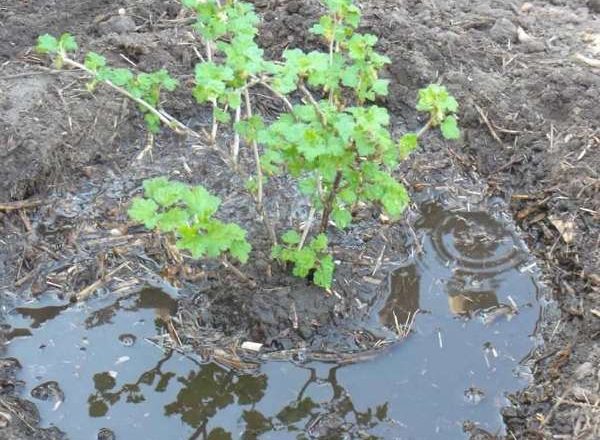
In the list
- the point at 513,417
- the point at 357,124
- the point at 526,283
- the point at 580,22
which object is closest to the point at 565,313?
the point at 526,283

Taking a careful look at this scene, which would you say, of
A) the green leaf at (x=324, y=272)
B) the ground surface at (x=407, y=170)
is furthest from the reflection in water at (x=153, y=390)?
the green leaf at (x=324, y=272)

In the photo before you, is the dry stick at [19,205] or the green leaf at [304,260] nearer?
the green leaf at [304,260]

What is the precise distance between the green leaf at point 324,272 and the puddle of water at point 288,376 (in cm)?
34

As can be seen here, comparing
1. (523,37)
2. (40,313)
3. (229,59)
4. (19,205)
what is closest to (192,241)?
(229,59)

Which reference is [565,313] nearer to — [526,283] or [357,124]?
[526,283]

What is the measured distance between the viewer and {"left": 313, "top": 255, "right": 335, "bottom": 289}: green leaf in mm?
3490

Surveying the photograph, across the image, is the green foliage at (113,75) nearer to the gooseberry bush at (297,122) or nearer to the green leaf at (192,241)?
the gooseberry bush at (297,122)

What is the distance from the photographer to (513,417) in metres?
3.28

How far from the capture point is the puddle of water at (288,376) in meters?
3.29

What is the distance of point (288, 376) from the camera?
3455mm

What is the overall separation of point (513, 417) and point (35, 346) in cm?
207

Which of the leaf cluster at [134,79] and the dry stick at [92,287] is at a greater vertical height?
the leaf cluster at [134,79]

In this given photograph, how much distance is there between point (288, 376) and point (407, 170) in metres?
1.46

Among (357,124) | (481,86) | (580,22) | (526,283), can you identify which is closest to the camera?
(357,124)
